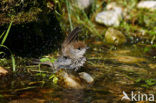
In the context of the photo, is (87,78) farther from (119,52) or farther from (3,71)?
(119,52)

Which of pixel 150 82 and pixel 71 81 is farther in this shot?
pixel 150 82

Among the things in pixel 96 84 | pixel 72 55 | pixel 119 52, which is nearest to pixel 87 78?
pixel 96 84

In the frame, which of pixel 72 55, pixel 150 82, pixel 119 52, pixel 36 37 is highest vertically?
pixel 36 37

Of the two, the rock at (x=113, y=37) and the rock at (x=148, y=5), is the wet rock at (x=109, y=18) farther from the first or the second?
the rock at (x=113, y=37)

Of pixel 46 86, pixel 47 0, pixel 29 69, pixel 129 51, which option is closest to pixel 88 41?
pixel 129 51

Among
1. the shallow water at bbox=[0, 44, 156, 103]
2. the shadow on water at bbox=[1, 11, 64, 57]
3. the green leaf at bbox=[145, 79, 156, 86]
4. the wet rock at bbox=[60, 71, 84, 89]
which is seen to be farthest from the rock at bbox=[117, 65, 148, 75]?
the shadow on water at bbox=[1, 11, 64, 57]

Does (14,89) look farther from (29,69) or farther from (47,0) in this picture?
(47,0)

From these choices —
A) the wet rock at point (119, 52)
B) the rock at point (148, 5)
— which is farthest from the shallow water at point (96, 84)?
the rock at point (148, 5)
